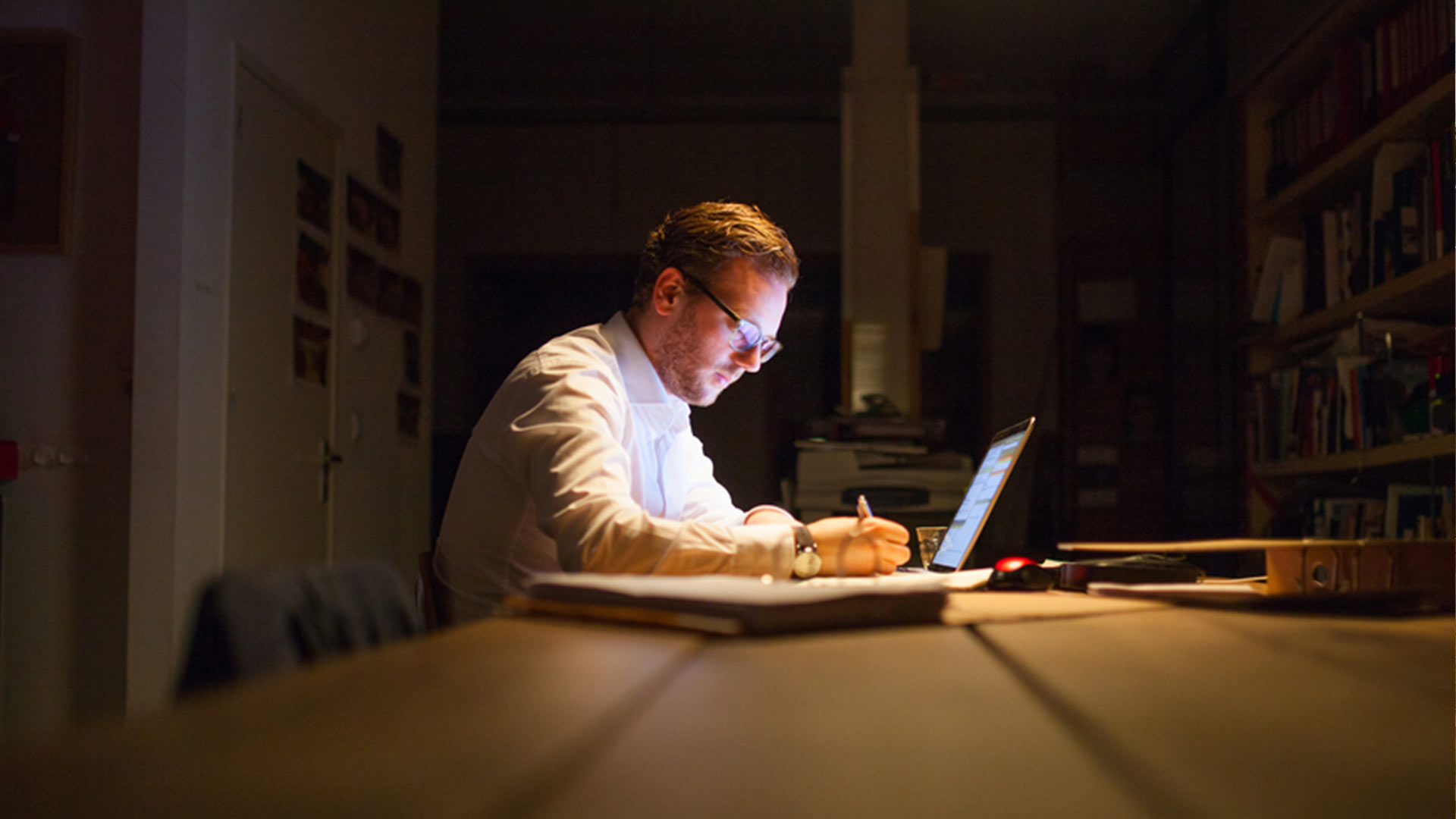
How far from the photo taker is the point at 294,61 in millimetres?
3232

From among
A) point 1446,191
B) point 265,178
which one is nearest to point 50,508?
point 265,178

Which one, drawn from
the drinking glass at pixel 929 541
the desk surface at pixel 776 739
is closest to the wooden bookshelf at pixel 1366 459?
the drinking glass at pixel 929 541

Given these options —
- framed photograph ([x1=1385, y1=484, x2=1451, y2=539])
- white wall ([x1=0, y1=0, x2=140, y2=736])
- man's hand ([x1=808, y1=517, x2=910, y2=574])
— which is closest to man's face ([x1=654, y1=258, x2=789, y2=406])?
man's hand ([x1=808, y1=517, x2=910, y2=574])

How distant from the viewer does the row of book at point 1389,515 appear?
2539mm

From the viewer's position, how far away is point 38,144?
105 inches

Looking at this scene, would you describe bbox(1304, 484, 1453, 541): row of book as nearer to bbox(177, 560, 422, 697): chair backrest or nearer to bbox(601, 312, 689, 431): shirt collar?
bbox(601, 312, 689, 431): shirt collar

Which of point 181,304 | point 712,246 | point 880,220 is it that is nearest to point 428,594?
point 712,246

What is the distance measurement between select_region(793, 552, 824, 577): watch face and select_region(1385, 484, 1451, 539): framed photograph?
186 centimetres

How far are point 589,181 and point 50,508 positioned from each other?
4.27 metres

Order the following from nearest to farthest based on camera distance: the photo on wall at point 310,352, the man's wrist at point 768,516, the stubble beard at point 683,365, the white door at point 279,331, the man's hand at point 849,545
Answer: the man's hand at point 849,545
the man's wrist at point 768,516
the stubble beard at point 683,365
the white door at point 279,331
the photo on wall at point 310,352

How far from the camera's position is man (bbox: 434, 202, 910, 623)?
4.45 feet

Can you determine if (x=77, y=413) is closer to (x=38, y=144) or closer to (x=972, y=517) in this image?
(x=38, y=144)

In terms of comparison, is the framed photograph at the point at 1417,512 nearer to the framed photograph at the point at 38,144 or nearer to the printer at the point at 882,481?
the printer at the point at 882,481

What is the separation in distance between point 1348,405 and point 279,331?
3.02 metres
